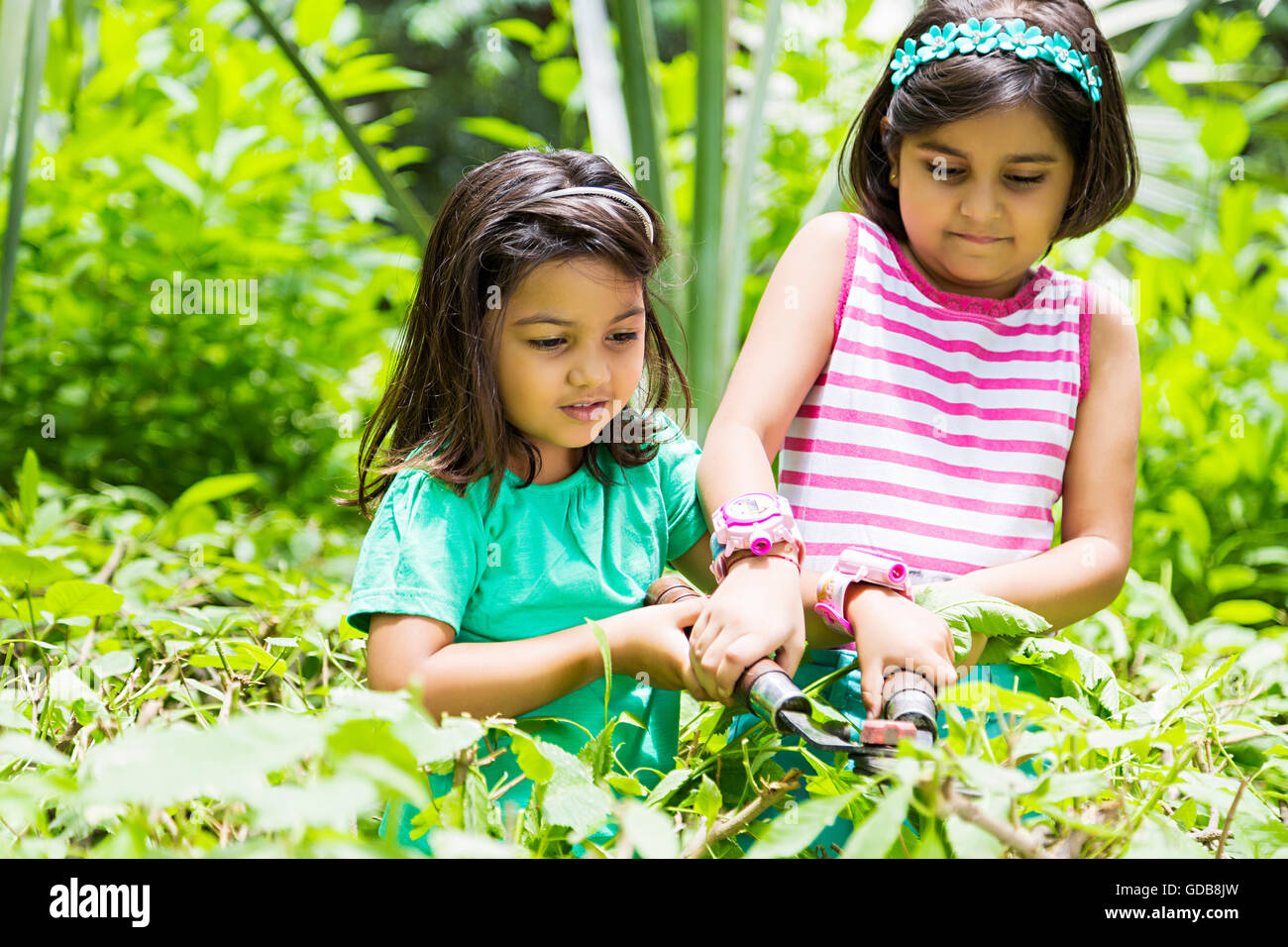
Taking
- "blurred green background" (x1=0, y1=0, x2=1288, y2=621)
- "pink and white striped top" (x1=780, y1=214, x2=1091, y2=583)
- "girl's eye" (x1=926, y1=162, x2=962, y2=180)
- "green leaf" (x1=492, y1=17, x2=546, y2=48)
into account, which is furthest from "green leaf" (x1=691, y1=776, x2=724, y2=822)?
"green leaf" (x1=492, y1=17, x2=546, y2=48)

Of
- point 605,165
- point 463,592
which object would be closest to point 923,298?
point 605,165

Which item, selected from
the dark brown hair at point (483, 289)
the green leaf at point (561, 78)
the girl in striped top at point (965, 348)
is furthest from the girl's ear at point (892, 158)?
the green leaf at point (561, 78)

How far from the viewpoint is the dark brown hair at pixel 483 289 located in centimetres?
80

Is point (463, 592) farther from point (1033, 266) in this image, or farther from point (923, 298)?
point (1033, 266)

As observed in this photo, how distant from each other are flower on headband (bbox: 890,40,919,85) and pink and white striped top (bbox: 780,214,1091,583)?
12 cm

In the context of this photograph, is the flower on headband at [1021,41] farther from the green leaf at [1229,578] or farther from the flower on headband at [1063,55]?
the green leaf at [1229,578]

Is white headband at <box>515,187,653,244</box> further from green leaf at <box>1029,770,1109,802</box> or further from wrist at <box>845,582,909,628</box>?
green leaf at <box>1029,770,1109,802</box>

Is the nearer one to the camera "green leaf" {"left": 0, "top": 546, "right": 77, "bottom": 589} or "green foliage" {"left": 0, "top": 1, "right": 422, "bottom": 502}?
"green leaf" {"left": 0, "top": 546, "right": 77, "bottom": 589}

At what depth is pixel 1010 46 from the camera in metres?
0.88

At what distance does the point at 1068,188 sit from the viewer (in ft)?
3.04

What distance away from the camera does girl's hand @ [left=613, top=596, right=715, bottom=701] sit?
2.35 feet

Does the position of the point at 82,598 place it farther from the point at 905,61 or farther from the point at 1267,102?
the point at 1267,102

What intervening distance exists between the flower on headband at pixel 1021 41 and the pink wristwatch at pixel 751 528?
392 mm
